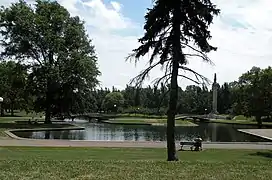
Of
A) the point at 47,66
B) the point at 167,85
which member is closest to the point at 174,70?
the point at 167,85

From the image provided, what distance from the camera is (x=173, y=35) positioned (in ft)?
59.5

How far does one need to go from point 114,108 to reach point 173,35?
115 metres

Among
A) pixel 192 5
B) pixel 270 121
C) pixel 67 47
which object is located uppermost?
pixel 67 47

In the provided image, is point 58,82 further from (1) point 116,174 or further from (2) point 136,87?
(1) point 116,174

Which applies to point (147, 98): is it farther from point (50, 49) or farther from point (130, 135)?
point (130, 135)

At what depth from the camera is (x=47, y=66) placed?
5153 cm

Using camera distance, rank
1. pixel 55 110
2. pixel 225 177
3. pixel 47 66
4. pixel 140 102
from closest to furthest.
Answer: pixel 225 177 → pixel 47 66 → pixel 55 110 → pixel 140 102

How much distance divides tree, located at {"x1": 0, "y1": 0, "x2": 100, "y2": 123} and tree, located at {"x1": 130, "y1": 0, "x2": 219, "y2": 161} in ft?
110

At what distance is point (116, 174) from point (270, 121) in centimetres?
8589

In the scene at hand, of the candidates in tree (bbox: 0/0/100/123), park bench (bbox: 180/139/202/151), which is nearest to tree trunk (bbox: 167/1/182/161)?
park bench (bbox: 180/139/202/151)

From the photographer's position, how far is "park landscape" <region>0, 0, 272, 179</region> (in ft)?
37.3

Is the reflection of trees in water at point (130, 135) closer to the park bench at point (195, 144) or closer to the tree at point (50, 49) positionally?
the tree at point (50, 49)

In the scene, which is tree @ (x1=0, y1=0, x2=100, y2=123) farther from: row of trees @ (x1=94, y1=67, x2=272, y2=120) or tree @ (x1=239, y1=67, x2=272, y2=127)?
tree @ (x1=239, y1=67, x2=272, y2=127)

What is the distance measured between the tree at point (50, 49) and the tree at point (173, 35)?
110 ft
